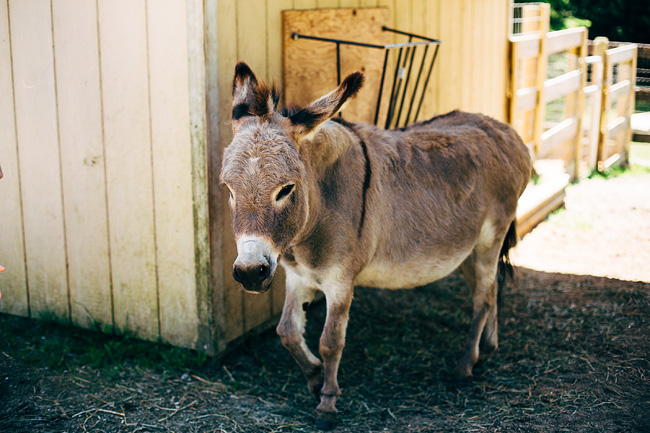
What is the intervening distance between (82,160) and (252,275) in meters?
2.22

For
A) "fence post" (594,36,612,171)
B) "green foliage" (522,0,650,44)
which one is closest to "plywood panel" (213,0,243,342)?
"fence post" (594,36,612,171)

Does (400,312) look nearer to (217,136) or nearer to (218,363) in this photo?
(218,363)

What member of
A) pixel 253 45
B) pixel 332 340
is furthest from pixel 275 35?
pixel 332 340

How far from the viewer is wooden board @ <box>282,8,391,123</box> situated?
451 cm

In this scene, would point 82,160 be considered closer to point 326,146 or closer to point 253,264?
point 326,146

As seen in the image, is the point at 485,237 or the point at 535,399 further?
the point at 485,237

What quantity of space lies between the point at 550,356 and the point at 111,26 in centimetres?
381

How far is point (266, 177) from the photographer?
284 centimetres

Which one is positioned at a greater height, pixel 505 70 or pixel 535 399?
pixel 505 70

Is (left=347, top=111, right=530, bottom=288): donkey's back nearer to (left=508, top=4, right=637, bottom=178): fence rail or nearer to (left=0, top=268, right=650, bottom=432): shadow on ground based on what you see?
(left=0, top=268, right=650, bottom=432): shadow on ground

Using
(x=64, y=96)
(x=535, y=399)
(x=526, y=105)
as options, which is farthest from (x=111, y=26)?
(x=526, y=105)

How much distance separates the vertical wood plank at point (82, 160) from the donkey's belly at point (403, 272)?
1.94 metres

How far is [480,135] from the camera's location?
433 centimetres

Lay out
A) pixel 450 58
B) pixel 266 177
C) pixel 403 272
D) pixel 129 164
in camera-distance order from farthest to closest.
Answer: pixel 450 58 < pixel 129 164 < pixel 403 272 < pixel 266 177
